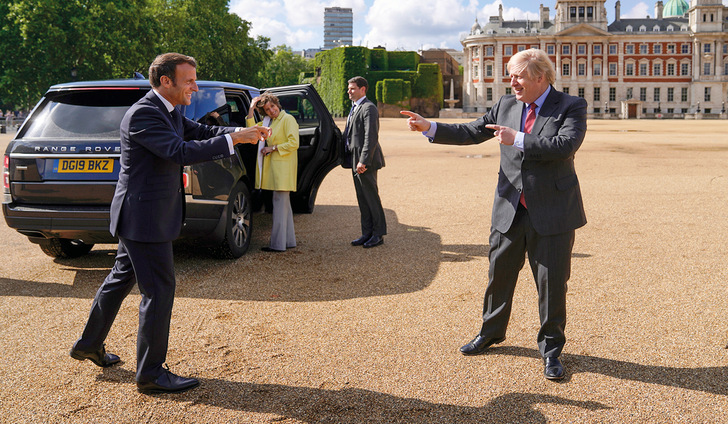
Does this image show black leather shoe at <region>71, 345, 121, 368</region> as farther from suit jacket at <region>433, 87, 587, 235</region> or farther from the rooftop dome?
the rooftop dome

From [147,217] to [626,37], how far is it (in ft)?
Result: 332

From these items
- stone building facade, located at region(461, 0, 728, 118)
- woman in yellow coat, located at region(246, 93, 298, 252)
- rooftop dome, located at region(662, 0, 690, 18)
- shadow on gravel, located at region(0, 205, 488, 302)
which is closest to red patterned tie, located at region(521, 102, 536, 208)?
shadow on gravel, located at region(0, 205, 488, 302)

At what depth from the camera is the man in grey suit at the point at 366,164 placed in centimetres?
788

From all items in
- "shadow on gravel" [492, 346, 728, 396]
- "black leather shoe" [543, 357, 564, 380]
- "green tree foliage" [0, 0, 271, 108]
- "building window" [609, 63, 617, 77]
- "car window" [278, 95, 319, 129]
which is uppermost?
"building window" [609, 63, 617, 77]

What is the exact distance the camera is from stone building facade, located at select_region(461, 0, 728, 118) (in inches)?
3656

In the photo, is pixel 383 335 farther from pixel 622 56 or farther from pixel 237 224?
pixel 622 56

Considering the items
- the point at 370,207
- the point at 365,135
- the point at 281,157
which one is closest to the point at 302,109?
the point at 365,135

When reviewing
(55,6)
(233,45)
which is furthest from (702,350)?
(233,45)

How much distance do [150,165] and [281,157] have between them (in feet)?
12.8

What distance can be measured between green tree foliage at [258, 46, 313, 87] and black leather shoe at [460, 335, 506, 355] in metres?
81.0

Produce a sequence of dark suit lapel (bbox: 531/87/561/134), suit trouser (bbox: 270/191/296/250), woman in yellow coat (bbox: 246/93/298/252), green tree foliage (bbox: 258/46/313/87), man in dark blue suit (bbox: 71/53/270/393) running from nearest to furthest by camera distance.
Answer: man in dark blue suit (bbox: 71/53/270/393) < dark suit lapel (bbox: 531/87/561/134) < woman in yellow coat (bbox: 246/93/298/252) < suit trouser (bbox: 270/191/296/250) < green tree foliage (bbox: 258/46/313/87)

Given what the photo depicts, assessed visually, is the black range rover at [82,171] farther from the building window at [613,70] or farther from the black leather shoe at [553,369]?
the building window at [613,70]

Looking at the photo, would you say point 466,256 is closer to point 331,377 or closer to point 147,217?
point 331,377

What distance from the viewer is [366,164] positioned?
783 cm
